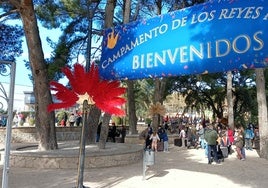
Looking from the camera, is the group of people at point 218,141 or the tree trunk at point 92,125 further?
the tree trunk at point 92,125

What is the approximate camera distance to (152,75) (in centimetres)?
930

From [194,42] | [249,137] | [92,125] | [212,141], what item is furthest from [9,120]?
[249,137]

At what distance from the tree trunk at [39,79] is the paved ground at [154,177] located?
2.10m

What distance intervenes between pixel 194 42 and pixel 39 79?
6.53 meters

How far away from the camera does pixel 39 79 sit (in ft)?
42.8

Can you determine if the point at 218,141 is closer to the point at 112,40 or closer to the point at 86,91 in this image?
the point at 112,40

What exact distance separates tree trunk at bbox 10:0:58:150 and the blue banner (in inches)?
131

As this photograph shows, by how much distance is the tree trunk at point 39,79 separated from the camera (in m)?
12.7

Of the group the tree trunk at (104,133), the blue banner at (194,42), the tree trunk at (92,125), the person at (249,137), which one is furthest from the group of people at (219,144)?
the blue banner at (194,42)

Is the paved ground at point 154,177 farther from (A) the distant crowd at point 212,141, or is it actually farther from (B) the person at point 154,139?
(B) the person at point 154,139

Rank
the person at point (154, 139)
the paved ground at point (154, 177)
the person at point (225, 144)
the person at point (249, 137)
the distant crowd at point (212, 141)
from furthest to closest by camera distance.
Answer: the person at point (249, 137), the person at point (154, 139), the person at point (225, 144), the distant crowd at point (212, 141), the paved ground at point (154, 177)

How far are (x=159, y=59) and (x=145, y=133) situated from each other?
10123 mm

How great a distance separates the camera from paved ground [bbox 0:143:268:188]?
916 cm

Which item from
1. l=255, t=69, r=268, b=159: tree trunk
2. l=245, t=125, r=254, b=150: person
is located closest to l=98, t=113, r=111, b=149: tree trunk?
l=255, t=69, r=268, b=159: tree trunk
